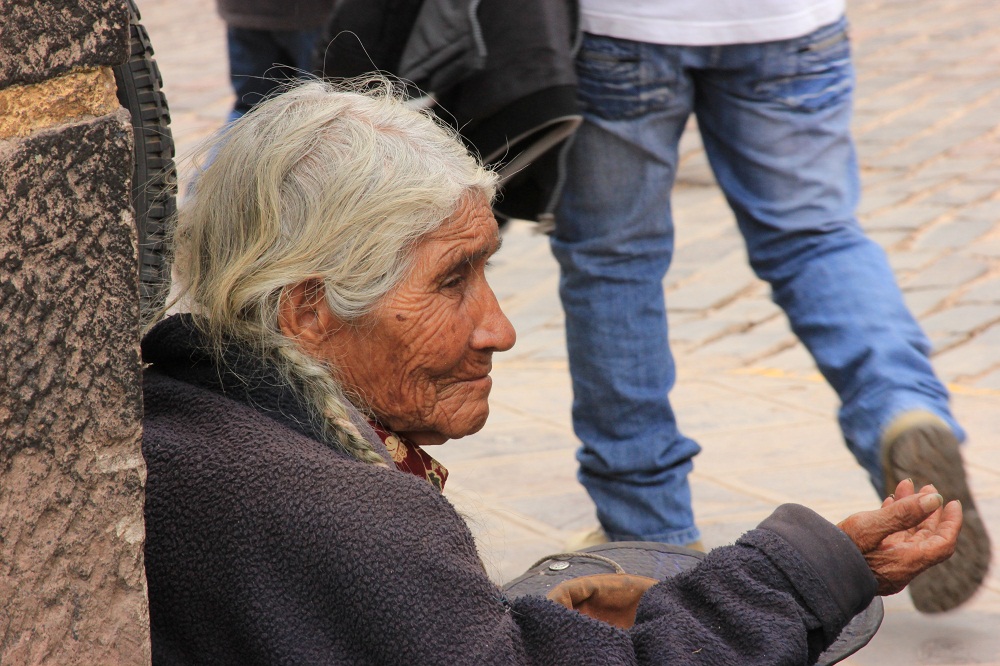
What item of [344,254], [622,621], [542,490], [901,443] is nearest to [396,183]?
[344,254]

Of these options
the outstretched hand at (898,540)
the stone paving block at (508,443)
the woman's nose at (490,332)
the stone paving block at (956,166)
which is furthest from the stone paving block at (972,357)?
the woman's nose at (490,332)

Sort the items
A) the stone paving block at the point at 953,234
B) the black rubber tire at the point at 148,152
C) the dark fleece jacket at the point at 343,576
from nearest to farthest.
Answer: the dark fleece jacket at the point at 343,576 < the black rubber tire at the point at 148,152 < the stone paving block at the point at 953,234

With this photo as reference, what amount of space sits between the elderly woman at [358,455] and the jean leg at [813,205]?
2.77ft

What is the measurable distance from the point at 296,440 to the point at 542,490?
2001 millimetres

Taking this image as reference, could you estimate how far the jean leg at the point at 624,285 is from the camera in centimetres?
266

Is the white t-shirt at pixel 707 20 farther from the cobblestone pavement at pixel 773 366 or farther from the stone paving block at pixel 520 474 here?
the stone paving block at pixel 520 474

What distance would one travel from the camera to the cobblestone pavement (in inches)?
124

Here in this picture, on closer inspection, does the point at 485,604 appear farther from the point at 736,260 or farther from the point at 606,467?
the point at 736,260

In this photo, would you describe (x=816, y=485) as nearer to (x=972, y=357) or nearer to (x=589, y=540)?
(x=589, y=540)

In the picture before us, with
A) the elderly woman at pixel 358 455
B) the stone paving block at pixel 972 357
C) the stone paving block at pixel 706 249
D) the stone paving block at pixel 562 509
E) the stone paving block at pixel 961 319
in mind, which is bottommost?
the stone paving block at pixel 706 249

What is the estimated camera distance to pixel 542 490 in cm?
346

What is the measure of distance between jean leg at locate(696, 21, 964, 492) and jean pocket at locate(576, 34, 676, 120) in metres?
0.13

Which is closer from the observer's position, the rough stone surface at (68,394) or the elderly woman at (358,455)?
the rough stone surface at (68,394)

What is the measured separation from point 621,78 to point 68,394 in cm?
168
